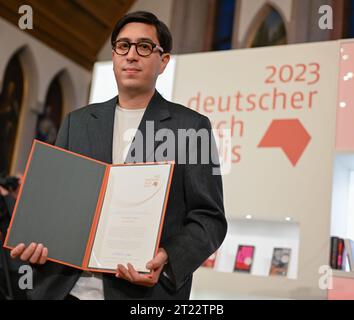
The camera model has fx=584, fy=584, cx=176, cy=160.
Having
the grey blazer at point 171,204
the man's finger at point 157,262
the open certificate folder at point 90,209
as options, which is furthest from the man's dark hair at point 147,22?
the man's finger at point 157,262

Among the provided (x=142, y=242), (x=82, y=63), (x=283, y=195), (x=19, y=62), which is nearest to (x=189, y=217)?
(x=142, y=242)

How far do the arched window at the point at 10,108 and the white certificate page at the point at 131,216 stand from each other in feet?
17.1

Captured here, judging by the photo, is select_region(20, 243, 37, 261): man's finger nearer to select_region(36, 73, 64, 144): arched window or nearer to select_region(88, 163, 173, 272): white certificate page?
select_region(88, 163, 173, 272): white certificate page

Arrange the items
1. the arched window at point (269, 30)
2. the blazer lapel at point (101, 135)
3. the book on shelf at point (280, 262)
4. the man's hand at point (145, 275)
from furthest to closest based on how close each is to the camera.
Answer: the arched window at point (269, 30)
the book on shelf at point (280, 262)
the blazer lapel at point (101, 135)
the man's hand at point (145, 275)

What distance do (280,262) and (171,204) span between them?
246cm

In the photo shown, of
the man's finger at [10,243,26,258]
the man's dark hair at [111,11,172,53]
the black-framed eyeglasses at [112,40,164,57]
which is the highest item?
the man's dark hair at [111,11,172,53]

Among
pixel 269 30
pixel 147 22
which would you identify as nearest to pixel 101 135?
pixel 147 22

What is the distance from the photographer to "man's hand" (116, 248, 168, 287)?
4.58 feet

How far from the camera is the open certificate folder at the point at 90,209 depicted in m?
1.49

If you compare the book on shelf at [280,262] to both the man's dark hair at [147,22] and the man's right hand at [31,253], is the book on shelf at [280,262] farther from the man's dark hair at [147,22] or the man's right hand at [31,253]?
the man's right hand at [31,253]

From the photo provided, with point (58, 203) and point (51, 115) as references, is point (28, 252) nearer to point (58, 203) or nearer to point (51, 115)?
point (58, 203)

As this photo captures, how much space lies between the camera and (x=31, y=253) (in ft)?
4.85

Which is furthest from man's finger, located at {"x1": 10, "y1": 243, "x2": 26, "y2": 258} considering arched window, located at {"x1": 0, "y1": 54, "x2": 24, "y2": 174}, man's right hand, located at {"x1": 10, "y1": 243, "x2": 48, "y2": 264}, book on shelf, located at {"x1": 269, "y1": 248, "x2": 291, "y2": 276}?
arched window, located at {"x1": 0, "y1": 54, "x2": 24, "y2": 174}
